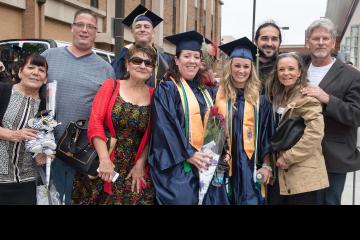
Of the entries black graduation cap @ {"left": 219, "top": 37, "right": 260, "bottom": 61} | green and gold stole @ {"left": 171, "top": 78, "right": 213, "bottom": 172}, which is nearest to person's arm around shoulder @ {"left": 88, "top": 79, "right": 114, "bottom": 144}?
green and gold stole @ {"left": 171, "top": 78, "right": 213, "bottom": 172}

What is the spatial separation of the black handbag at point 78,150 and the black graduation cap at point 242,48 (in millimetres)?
1273

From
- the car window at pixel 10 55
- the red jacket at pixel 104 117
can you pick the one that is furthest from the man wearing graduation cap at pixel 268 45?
the car window at pixel 10 55

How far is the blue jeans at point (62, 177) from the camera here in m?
3.17

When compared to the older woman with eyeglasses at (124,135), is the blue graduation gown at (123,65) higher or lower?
higher

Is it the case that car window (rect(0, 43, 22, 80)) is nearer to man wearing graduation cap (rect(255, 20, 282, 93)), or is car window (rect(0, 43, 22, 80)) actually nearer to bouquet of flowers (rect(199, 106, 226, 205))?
man wearing graduation cap (rect(255, 20, 282, 93))

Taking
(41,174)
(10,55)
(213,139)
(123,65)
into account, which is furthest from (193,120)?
(10,55)

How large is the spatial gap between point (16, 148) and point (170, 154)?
1.08 metres

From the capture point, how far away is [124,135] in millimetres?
2863

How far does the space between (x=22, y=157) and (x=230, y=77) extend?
1639 mm

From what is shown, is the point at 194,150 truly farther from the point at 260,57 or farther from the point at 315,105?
the point at 260,57

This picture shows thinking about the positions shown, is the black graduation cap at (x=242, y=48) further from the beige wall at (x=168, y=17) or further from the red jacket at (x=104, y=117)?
the beige wall at (x=168, y=17)

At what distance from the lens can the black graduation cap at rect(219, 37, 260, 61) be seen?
10.4 feet
